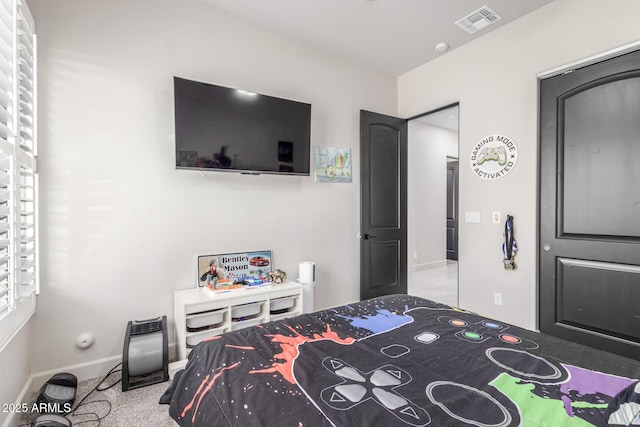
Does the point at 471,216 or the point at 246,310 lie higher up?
the point at 471,216

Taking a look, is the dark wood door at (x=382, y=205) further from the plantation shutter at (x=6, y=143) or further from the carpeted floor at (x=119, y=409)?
the plantation shutter at (x=6, y=143)

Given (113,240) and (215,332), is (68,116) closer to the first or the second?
(113,240)

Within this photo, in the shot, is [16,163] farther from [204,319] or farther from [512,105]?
[512,105]

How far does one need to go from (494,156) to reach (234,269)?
2747 mm

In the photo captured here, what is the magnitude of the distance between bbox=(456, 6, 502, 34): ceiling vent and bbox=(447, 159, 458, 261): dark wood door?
174 inches

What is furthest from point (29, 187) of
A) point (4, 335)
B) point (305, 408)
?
point (305, 408)

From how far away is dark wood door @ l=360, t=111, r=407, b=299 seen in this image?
12.0ft

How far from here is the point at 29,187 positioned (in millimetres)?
1774

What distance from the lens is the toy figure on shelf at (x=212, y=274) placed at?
266 centimetres

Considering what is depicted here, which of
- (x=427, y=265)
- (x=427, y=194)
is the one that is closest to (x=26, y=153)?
(x=427, y=194)

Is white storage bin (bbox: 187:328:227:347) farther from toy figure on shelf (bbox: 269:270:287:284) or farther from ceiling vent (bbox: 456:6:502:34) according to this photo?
ceiling vent (bbox: 456:6:502:34)

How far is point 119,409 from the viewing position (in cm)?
189

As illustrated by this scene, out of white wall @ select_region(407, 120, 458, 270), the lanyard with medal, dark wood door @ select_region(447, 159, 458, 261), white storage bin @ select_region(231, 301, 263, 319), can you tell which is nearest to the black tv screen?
white storage bin @ select_region(231, 301, 263, 319)

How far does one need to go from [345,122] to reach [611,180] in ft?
7.97
